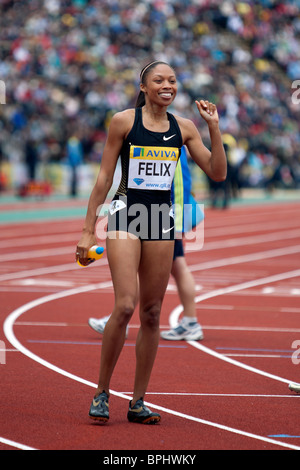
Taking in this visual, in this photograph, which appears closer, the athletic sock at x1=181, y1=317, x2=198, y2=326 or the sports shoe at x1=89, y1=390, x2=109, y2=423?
the sports shoe at x1=89, y1=390, x2=109, y2=423

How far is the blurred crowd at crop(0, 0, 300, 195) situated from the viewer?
101ft

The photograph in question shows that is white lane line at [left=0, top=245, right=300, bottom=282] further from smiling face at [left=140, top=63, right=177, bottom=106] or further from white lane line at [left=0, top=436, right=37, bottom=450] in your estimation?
white lane line at [left=0, top=436, right=37, bottom=450]

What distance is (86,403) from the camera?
5.88 m

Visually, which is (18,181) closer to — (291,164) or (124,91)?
(124,91)

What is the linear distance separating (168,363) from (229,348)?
87 centimetres

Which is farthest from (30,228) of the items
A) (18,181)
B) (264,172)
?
(264,172)

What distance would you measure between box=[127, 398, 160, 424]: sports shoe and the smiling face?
1738 millimetres

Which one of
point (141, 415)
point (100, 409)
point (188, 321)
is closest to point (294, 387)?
point (141, 415)

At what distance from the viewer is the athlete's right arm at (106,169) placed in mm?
5348

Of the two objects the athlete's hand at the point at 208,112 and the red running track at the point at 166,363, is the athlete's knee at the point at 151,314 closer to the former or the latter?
the red running track at the point at 166,363

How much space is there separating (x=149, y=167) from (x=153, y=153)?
8 centimetres

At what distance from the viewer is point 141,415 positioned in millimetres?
5379

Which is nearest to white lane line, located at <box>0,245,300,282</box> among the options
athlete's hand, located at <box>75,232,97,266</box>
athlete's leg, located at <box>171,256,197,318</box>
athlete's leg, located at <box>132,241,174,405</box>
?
athlete's leg, located at <box>171,256,197,318</box>

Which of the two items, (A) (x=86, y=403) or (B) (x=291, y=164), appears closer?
(A) (x=86, y=403)
